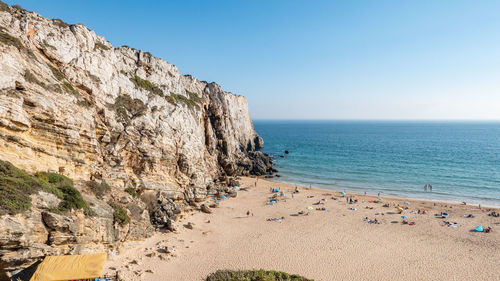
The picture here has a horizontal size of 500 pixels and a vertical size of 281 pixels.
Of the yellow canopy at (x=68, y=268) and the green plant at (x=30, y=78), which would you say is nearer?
the yellow canopy at (x=68, y=268)

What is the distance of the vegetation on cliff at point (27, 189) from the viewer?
11797mm

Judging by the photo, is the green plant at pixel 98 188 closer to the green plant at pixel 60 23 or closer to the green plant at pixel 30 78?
the green plant at pixel 30 78

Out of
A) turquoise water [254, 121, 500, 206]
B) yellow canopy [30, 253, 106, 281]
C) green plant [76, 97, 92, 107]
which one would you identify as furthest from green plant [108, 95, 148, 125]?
turquoise water [254, 121, 500, 206]

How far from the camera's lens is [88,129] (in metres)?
20.3

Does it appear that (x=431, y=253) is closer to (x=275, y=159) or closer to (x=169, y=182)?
(x=169, y=182)

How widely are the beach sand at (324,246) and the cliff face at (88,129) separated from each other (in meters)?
3.61

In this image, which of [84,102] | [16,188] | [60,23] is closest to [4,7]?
[60,23]

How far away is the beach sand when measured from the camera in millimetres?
18516

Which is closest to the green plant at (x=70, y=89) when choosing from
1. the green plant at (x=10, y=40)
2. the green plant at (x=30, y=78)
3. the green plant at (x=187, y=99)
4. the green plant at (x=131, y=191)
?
the green plant at (x=30, y=78)

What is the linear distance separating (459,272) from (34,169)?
32.3m

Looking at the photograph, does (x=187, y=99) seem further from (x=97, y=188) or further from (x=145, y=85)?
(x=97, y=188)

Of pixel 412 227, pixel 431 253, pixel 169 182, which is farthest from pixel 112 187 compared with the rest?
pixel 412 227

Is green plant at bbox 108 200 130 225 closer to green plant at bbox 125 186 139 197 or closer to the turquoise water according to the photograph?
green plant at bbox 125 186 139 197

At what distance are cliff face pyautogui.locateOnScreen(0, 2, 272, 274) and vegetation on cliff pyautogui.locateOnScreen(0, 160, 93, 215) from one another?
0.50 meters
